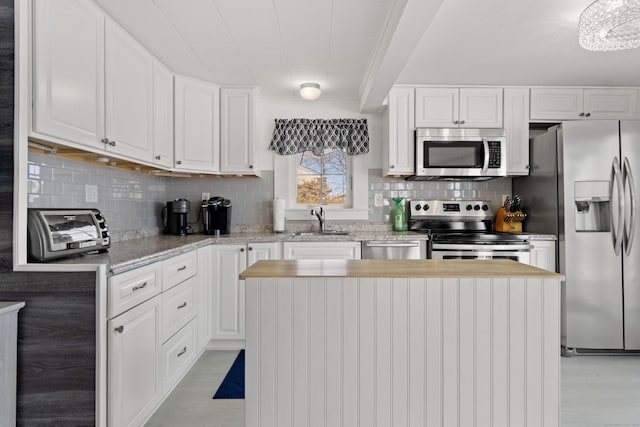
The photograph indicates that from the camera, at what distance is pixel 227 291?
9.93 ft

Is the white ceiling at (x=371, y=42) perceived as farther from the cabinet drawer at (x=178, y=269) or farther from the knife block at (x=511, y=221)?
the cabinet drawer at (x=178, y=269)

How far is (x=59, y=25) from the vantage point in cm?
166

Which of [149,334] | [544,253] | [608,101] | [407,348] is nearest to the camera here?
[407,348]

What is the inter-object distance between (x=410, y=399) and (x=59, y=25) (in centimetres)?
225

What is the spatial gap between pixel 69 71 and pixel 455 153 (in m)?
2.90

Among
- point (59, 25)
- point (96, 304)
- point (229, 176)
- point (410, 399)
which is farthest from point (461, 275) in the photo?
point (229, 176)

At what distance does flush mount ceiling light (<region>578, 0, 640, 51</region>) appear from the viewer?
5.83 ft

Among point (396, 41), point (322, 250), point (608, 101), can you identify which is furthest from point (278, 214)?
point (608, 101)

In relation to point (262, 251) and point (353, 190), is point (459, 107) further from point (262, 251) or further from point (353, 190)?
point (262, 251)

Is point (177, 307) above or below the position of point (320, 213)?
below

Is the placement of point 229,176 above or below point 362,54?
below

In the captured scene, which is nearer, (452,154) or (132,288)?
(132,288)

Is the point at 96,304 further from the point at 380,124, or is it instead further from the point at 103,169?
the point at 380,124

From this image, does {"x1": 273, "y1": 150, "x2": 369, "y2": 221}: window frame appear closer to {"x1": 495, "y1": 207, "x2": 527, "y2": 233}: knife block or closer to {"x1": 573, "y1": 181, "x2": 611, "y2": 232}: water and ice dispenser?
{"x1": 495, "y1": 207, "x2": 527, "y2": 233}: knife block
